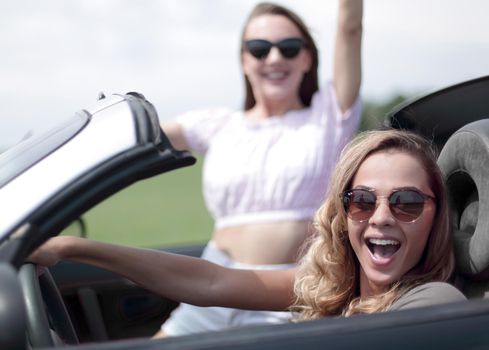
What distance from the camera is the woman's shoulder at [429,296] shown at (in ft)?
6.85

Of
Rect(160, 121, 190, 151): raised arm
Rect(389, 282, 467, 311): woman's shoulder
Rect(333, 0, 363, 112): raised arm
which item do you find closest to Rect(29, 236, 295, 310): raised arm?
Rect(389, 282, 467, 311): woman's shoulder

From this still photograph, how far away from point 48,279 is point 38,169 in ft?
2.18

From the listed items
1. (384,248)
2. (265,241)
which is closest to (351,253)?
(384,248)

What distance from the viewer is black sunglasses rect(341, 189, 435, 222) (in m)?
2.30

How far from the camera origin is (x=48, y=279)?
250 cm

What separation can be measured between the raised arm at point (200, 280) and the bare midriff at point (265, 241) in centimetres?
73

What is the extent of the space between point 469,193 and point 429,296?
58 centimetres

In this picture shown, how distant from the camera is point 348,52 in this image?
379 centimetres

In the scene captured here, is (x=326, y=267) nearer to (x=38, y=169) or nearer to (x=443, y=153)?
(x=443, y=153)

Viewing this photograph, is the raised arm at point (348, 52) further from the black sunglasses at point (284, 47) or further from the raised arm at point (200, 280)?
the raised arm at point (200, 280)

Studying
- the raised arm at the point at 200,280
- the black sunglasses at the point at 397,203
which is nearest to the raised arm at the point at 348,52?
the raised arm at the point at 200,280

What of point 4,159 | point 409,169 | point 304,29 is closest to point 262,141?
point 304,29

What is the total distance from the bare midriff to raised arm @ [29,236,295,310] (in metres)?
0.73

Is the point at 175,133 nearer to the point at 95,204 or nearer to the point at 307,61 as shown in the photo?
the point at 307,61
